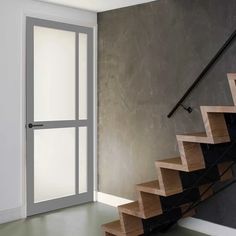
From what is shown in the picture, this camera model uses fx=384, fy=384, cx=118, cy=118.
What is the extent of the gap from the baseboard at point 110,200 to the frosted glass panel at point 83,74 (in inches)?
39.3

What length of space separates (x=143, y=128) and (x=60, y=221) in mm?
1345

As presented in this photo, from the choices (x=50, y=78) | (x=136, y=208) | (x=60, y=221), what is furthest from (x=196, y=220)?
(x=50, y=78)

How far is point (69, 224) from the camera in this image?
3.99 m

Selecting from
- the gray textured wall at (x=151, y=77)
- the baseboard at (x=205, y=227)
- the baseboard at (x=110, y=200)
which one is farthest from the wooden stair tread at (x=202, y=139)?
the baseboard at (x=110, y=200)

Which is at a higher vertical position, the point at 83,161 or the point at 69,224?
the point at 83,161

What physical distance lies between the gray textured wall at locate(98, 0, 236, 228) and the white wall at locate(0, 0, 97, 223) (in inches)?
41.0

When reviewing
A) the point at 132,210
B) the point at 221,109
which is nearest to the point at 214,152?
the point at 221,109

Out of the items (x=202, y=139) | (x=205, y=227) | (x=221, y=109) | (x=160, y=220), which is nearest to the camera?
(x=221, y=109)

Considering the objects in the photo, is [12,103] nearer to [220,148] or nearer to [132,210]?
[132,210]

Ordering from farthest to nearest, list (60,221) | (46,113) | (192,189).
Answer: (46,113) → (60,221) → (192,189)

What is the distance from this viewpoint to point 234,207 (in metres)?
3.51

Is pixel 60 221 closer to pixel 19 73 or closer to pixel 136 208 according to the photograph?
pixel 136 208

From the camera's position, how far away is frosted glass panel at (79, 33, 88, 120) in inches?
185

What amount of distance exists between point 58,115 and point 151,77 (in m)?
1.19
